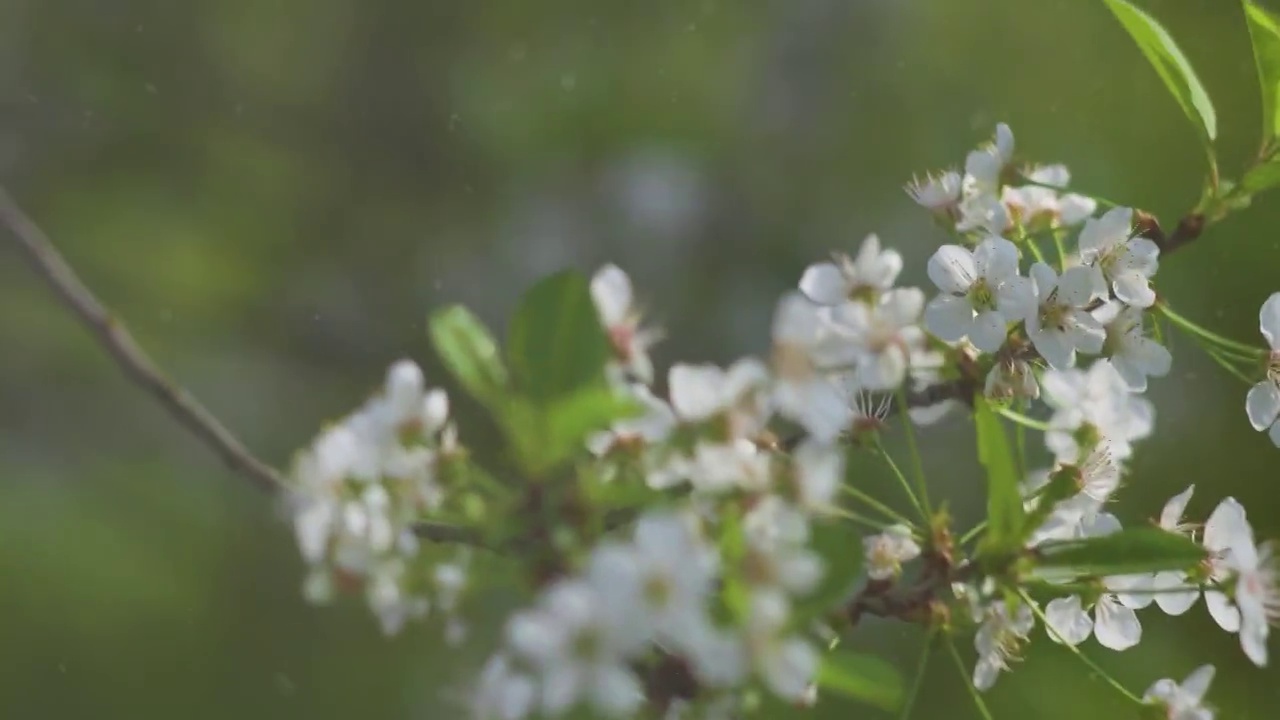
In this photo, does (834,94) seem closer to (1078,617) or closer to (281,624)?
(281,624)

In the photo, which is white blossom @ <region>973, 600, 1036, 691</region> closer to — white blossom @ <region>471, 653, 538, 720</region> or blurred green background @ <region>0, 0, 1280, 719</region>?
white blossom @ <region>471, 653, 538, 720</region>

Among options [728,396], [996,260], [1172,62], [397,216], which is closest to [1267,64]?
[1172,62]

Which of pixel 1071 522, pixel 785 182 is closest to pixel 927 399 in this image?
pixel 1071 522

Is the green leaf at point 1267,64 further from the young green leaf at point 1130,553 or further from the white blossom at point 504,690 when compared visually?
the white blossom at point 504,690

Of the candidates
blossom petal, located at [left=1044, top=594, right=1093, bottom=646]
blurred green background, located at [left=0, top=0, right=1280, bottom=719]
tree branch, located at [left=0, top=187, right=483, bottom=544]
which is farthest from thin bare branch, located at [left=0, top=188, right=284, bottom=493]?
blurred green background, located at [left=0, top=0, right=1280, bottom=719]

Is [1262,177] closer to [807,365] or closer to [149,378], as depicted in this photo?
[807,365]
